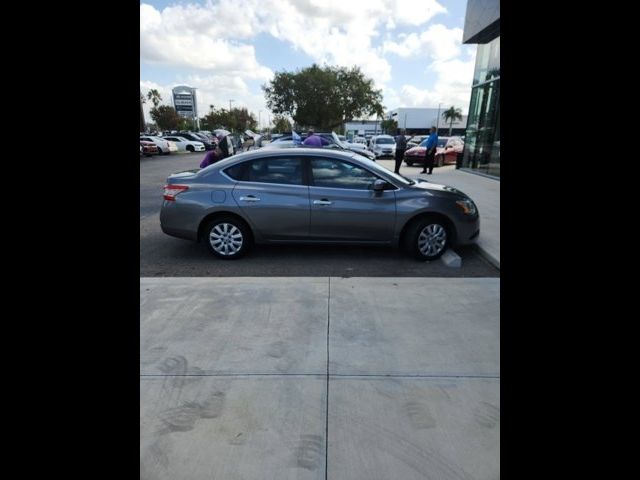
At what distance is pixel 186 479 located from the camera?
202 cm

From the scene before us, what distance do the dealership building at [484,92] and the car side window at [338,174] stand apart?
10.3m

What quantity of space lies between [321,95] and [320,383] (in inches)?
1859

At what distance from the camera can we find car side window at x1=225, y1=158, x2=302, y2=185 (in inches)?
212

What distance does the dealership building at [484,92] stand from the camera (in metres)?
13.9

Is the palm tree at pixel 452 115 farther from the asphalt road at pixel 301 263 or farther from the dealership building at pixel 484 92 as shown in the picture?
the asphalt road at pixel 301 263

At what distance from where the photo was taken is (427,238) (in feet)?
17.8

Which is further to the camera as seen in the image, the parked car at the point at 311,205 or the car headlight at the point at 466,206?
the car headlight at the point at 466,206

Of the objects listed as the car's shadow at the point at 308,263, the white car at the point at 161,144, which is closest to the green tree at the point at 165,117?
the white car at the point at 161,144

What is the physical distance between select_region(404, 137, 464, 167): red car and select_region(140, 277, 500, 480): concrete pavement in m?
16.1

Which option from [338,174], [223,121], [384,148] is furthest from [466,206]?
[223,121]

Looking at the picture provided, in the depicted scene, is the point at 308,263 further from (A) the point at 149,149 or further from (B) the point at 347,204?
(A) the point at 149,149

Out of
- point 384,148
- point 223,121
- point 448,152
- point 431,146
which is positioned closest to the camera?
point 431,146
